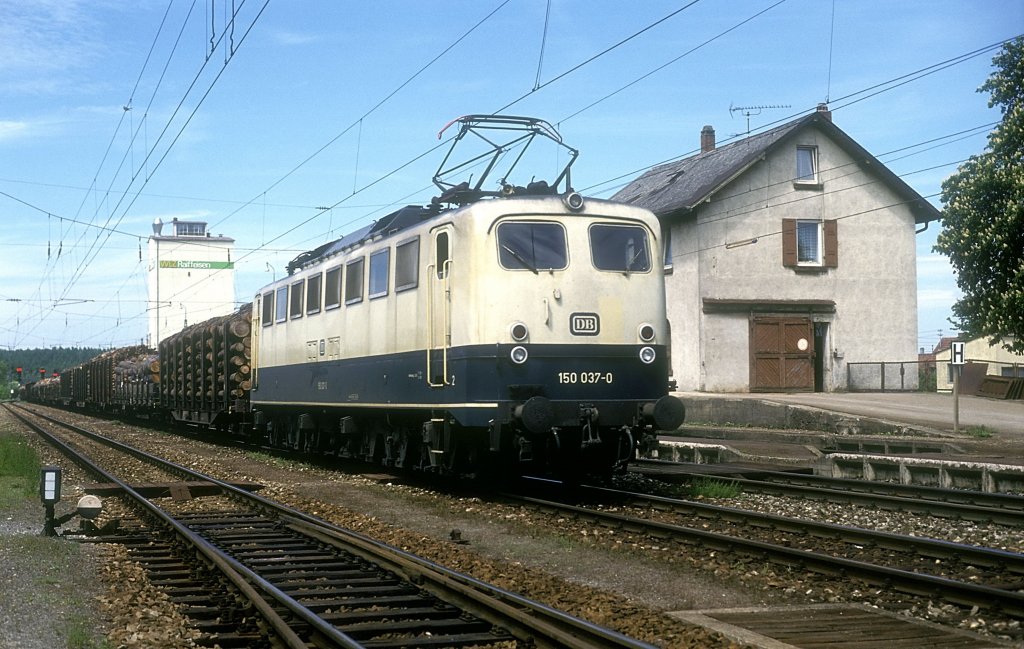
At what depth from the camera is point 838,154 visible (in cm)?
3394

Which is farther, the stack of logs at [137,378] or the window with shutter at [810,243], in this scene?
the stack of logs at [137,378]

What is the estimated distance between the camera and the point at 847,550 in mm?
8938

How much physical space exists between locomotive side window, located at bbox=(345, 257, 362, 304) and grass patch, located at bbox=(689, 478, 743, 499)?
5089 millimetres

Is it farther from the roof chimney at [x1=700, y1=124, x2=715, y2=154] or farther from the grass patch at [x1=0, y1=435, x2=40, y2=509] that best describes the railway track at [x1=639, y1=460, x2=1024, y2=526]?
the roof chimney at [x1=700, y1=124, x2=715, y2=154]

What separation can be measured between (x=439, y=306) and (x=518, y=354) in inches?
47.8

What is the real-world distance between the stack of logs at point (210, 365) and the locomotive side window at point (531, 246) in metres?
12.0

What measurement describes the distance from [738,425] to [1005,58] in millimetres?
10401

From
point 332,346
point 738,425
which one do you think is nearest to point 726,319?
point 738,425

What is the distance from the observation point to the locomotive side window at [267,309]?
1981 centimetres

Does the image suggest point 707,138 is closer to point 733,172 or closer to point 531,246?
point 733,172

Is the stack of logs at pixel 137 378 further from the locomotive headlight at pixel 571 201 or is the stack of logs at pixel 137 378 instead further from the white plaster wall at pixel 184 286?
the white plaster wall at pixel 184 286

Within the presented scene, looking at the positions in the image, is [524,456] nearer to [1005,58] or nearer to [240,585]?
[240,585]

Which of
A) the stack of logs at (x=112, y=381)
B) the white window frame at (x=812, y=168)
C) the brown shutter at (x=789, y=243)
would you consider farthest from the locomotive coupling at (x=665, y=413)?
the stack of logs at (x=112, y=381)

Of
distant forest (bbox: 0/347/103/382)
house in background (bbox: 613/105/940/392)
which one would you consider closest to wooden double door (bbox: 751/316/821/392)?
house in background (bbox: 613/105/940/392)
